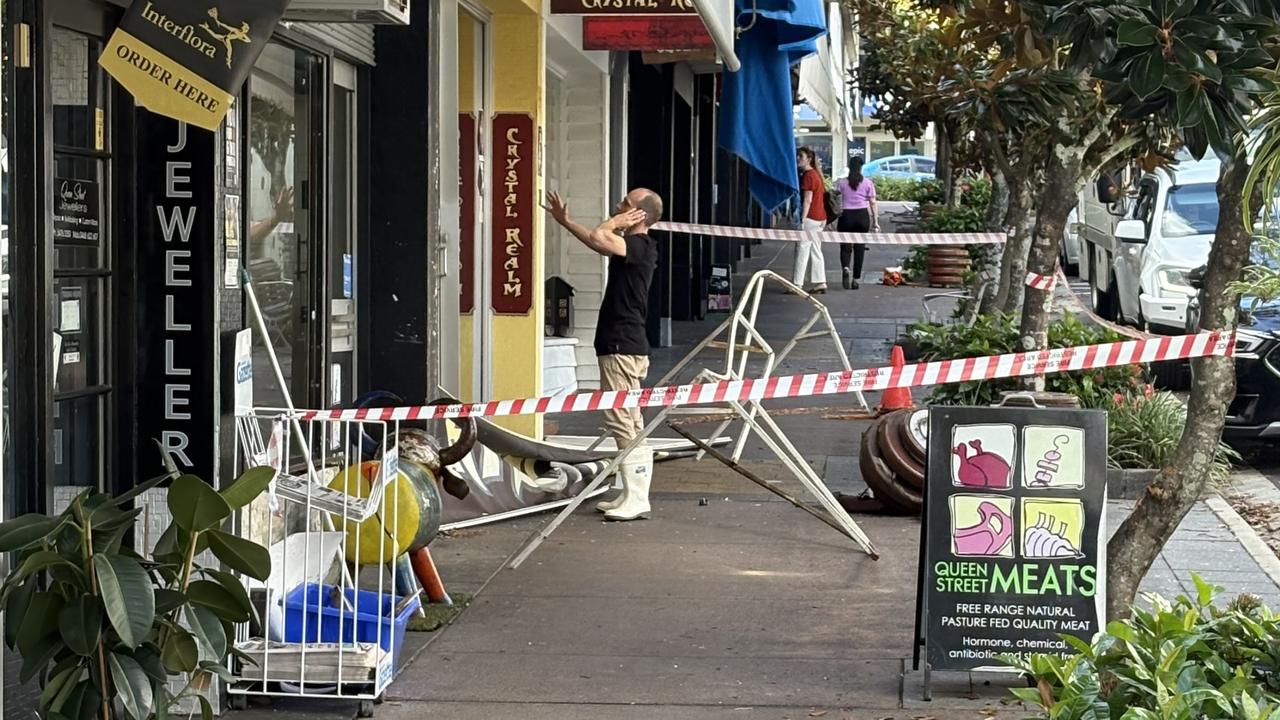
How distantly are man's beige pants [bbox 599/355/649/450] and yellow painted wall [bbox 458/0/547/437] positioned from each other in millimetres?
1789

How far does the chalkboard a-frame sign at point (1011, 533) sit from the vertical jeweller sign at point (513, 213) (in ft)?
19.1

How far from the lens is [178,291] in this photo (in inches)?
216

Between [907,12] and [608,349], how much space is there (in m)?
10.7

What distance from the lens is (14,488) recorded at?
5.11m

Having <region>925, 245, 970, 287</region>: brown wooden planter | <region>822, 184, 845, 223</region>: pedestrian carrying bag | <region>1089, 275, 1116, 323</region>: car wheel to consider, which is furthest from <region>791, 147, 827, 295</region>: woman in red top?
<region>1089, 275, 1116, 323</region>: car wheel

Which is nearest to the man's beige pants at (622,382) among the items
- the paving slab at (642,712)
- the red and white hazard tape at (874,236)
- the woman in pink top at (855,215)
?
the paving slab at (642,712)

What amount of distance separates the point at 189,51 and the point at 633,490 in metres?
4.90

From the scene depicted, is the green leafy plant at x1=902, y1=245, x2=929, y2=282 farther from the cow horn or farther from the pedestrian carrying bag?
the cow horn

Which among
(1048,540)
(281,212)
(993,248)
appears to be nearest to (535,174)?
(281,212)

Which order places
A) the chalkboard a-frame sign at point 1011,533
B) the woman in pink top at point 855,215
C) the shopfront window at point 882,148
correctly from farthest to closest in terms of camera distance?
the shopfront window at point 882,148, the woman in pink top at point 855,215, the chalkboard a-frame sign at point 1011,533

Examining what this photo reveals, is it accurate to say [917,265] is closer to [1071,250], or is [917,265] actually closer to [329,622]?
[1071,250]

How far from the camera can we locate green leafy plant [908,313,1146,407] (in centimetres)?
1120

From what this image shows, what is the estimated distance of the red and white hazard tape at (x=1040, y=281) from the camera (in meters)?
11.1

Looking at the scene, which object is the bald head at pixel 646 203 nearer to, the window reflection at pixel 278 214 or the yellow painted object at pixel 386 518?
the window reflection at pixel 278 214
